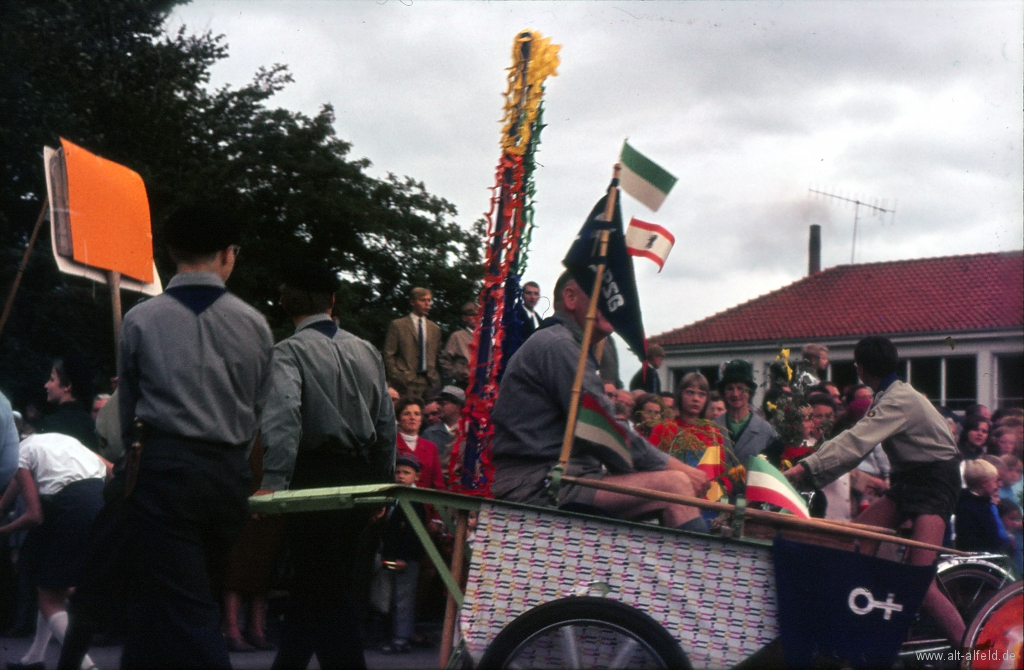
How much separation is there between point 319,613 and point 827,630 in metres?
2.04

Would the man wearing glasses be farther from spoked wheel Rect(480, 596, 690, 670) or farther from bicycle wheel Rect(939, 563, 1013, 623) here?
spoked wheel Rect(480, 596, 690, 670)

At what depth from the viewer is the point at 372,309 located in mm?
18484

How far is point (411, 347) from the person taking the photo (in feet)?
36.8

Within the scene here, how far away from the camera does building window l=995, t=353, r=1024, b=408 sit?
28.2 m

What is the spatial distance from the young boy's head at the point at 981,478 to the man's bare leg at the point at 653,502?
4768mm

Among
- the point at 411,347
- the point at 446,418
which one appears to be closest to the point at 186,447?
the point at 446,418

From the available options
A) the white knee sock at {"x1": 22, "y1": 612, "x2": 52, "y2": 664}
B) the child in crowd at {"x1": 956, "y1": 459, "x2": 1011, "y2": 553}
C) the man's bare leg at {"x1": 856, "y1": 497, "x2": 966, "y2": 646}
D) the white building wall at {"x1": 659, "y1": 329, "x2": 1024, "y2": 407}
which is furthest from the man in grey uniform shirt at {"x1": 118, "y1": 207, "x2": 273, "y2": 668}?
the white building wall at {"x1": 659, "y1": 329, "x2": 1024, "y2": 407}

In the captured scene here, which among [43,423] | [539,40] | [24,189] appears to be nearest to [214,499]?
[539,40]

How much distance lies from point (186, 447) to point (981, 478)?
6.21 m

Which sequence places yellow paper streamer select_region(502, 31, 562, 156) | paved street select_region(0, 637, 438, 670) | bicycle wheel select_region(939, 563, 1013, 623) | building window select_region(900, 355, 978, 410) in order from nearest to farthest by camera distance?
yellow paper streamer select_region(502, 31, 562, 156) < bicycle wheel select_region(939, 563, 1013, 623) < paved street select_region(0, 637, 438, 670) < building window select_region(900, 355, 978, 410)

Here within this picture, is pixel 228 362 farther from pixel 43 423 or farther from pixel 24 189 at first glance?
pixel 24 189

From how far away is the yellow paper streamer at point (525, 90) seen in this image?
229 inches

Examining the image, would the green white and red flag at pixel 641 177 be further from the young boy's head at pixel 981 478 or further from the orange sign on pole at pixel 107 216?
the young boy's head at pixel 981 478

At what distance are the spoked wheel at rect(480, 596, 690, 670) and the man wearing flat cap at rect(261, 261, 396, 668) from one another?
1.19 metres
